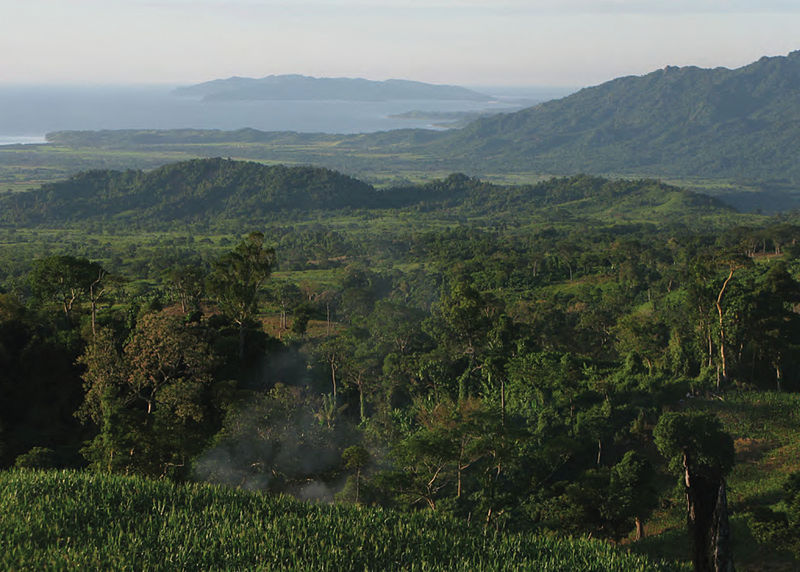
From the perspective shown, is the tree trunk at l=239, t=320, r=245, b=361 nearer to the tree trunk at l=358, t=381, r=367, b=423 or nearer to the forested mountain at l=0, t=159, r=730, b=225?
the tree trunk at l=358, t=381, r=367, b=423

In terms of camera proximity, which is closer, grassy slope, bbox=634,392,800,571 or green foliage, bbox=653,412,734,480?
grassy slope, bbox=634,392,800,571

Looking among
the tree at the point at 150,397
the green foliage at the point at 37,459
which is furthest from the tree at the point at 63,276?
the green foliage at the point at 37,459

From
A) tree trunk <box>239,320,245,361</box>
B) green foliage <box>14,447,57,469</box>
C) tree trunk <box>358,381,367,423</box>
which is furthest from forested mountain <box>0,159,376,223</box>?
green foliage <box>14,447,57,469</box>

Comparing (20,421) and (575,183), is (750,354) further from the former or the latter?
(575,183)

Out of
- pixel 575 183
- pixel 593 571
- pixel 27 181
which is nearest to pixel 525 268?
pixel 593 571

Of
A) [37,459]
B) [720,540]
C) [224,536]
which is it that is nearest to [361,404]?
[37,459]

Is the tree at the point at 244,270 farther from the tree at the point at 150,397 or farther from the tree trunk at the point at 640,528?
the tree trunk at the point at 640,528
